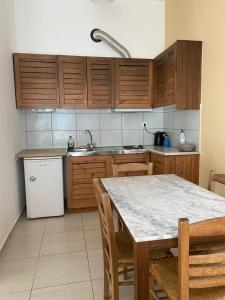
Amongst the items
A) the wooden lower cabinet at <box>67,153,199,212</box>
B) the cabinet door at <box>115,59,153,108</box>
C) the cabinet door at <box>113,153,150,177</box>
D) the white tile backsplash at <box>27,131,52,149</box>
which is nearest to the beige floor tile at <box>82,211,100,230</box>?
the wooden lower cabinet at <box>67,153,199,212</box>

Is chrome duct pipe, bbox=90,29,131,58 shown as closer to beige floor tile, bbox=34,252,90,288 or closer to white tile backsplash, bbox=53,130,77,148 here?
white tile backsplash, bbox=53,130,77,148

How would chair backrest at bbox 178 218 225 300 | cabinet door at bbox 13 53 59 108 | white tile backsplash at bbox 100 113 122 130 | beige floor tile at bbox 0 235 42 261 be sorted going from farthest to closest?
white tile backsplash at bbox 100 113 122 130, cabinet door at bbox 13 53 59 108, beige floor tile at bbox 0 235 42 261, chair backrest at bbox 178 218 225 300

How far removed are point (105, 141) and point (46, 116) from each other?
3.29 feet

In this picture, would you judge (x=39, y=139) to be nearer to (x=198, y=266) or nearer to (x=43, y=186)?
(x=43, y=186)

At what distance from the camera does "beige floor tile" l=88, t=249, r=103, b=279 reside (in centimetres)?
200

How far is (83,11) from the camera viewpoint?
139 inches

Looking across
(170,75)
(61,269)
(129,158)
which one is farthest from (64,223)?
(170,75)

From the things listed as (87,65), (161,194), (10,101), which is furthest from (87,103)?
(161,194)

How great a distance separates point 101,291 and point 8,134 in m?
1.97

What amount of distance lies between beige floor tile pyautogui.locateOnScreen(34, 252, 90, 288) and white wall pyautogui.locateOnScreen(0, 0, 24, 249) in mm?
572

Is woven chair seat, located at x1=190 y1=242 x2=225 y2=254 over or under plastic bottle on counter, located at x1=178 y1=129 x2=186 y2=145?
under

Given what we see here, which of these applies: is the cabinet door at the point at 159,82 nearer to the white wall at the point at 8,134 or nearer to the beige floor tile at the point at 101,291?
the white wall at the point at 8,134

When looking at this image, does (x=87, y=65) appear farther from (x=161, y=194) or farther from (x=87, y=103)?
(x=161, y=194)

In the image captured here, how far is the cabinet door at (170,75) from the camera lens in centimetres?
295
